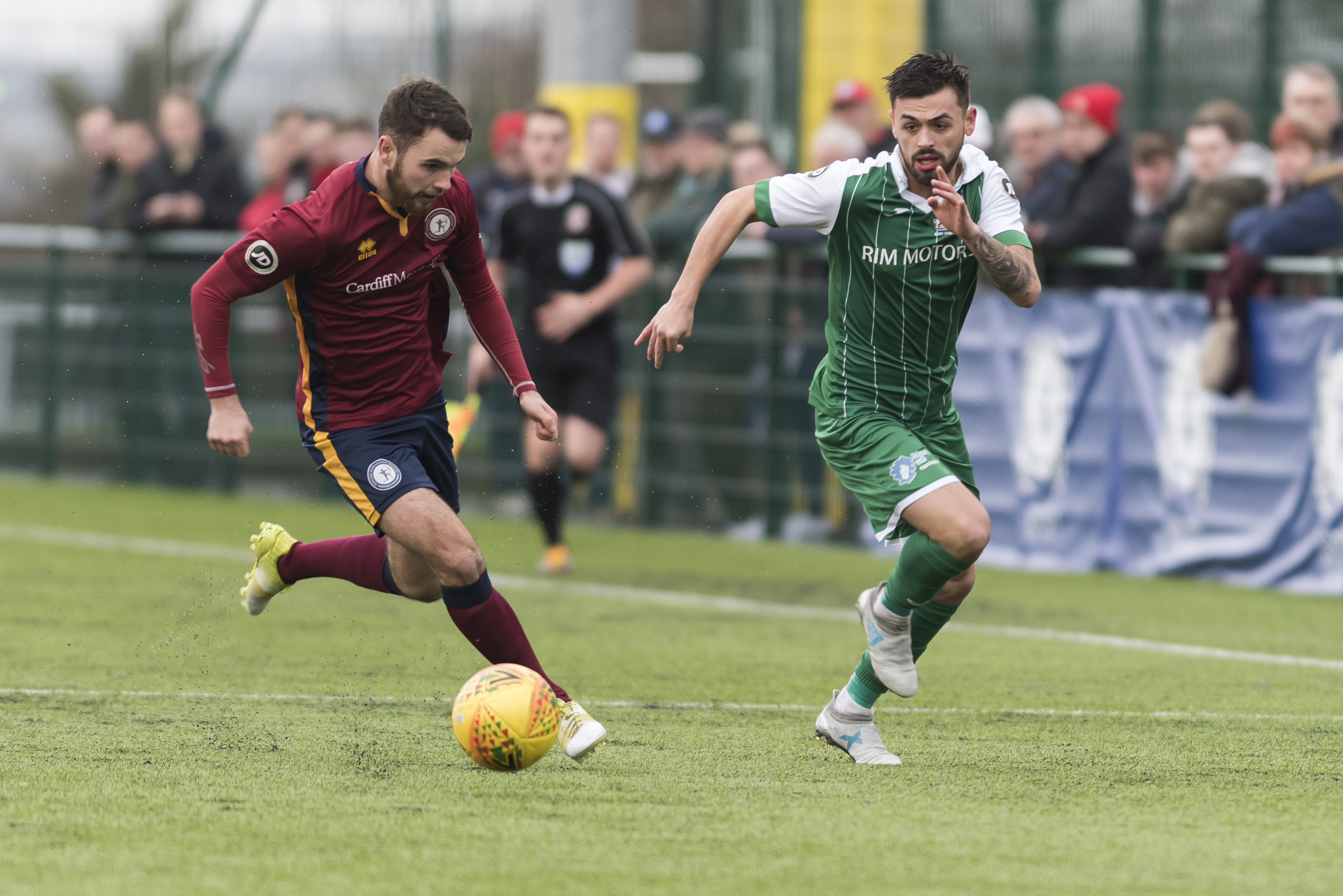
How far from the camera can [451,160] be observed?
5.86 metres

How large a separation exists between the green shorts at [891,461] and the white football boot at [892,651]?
0.24m

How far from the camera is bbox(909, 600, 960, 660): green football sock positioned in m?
6.08

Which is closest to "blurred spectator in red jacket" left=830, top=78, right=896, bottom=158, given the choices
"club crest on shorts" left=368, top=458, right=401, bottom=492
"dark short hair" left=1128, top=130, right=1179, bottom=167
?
"dark short hair" left=1128, top=130, right=1179, bottom=167

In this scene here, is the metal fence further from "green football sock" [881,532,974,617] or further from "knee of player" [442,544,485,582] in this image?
"knee of player" [442,544,485,582]

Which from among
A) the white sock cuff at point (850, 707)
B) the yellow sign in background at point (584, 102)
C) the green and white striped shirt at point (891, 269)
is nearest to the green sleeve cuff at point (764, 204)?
the green and white striped shirt at point (891, 269)

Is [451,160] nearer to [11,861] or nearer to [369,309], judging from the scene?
[369,309]

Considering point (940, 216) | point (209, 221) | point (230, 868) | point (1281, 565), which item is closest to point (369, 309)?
point (940, 216)

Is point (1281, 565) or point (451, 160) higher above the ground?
point (451, 160)

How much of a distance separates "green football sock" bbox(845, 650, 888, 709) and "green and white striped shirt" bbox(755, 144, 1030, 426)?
785mm

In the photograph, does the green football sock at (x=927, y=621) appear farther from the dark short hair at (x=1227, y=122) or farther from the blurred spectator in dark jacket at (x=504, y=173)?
the blurred spectator in dark jacket at (x=504, y=173)

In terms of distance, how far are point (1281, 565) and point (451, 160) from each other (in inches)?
241

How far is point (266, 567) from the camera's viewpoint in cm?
708

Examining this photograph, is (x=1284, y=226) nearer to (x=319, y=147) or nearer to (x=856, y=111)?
(x=856, y=111)

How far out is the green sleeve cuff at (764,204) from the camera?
5906 mm
